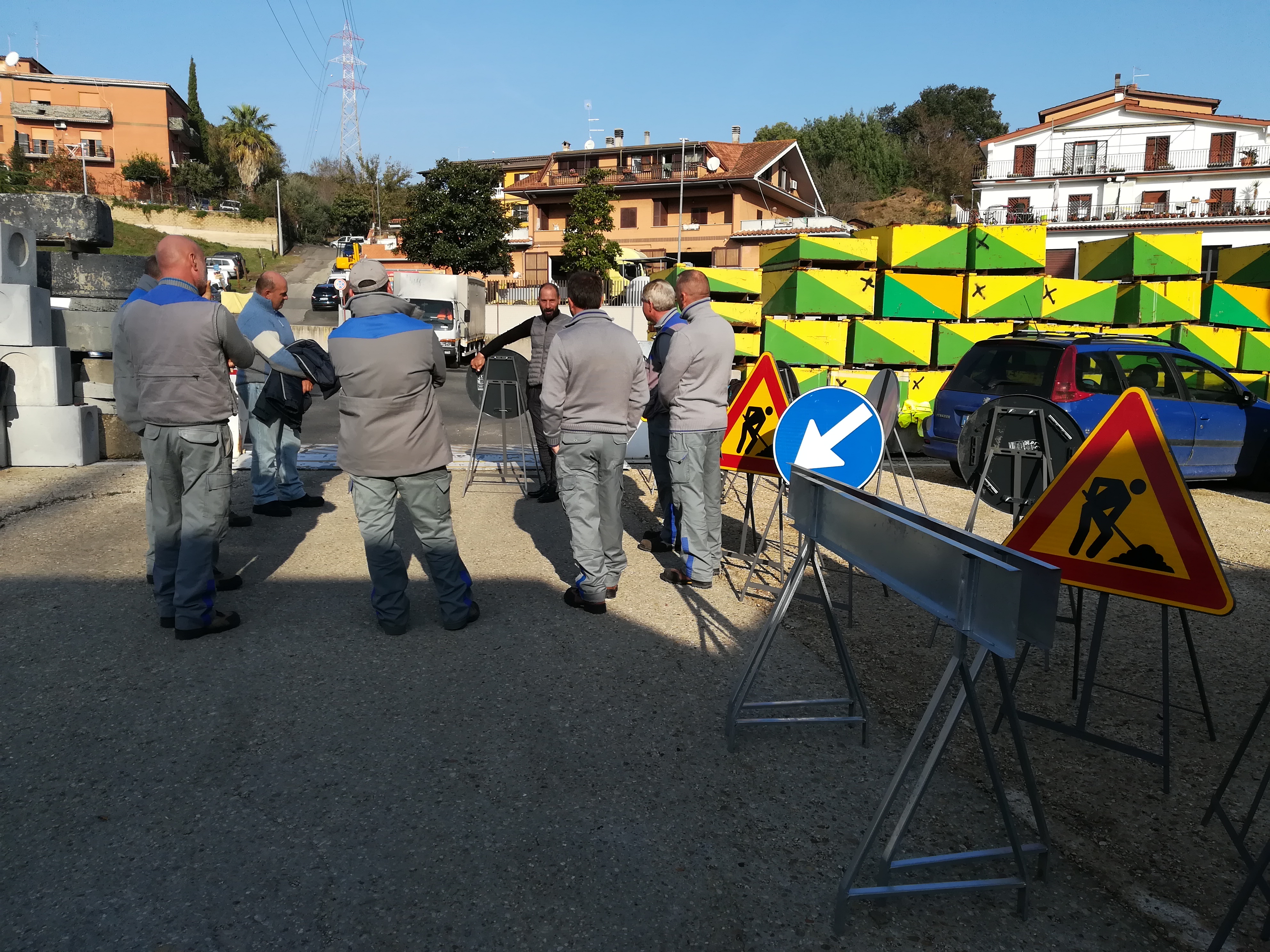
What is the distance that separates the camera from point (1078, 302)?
1427cm

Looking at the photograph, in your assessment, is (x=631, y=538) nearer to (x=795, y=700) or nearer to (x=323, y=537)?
(x=323, y=537)

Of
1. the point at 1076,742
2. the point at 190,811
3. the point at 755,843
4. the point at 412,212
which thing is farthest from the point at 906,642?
the point at 412,212

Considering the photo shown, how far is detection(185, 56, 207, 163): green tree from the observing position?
78750 mm

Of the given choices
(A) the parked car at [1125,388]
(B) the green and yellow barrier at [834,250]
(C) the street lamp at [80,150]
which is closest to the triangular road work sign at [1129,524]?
(A) the parked car at [1125,388]

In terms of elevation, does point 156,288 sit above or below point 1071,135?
below

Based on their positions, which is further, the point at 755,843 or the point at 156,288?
the point at 156,288

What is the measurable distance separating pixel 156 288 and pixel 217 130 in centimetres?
8120

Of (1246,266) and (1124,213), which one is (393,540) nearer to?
(1246,266)

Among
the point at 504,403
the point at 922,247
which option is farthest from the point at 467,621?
the point at 922,247

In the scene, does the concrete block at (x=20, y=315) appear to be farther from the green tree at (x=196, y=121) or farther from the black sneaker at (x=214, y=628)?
the green tree at (x=196, y=121)

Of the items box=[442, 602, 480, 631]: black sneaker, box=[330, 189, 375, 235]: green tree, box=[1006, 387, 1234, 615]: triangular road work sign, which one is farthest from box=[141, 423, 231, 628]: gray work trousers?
box=[330, 189, 375, 235]: green tree

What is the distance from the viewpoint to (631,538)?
761 cm

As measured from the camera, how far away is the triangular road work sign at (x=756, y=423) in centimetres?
653

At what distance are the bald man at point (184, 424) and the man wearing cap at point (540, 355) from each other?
3.11 m
